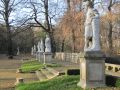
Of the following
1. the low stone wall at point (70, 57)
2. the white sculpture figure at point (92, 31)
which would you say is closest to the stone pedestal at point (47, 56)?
the low stone wall at point (70, 57)

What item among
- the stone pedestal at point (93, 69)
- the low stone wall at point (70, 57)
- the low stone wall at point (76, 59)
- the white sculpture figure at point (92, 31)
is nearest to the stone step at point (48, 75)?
the low stone wall at point (76, 59)

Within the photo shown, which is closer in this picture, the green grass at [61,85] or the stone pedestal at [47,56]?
the green grass at [61,85]

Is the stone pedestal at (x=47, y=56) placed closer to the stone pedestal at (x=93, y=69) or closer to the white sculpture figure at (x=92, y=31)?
the white sculpture figure at (x=92, y=31)

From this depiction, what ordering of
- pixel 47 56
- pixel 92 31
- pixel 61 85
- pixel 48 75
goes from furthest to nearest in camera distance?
pixel 47 56
pixel 48 75
pixel 61 85
pixel 92 31

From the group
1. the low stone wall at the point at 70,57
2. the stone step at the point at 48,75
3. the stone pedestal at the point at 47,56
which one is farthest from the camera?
the low stone wall at the point at 70,57

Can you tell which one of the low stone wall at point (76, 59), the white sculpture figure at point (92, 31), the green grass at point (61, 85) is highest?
the white sculpture figure at point (92, 31)

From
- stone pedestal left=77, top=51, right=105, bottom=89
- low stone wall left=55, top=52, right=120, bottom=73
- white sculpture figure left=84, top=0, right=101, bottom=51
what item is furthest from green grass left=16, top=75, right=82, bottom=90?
white sculpture figure left=84, top=0, right=101, bottom=51

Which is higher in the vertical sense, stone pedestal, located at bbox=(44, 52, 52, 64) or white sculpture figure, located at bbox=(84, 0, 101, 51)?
white sculpture figure, located at bbox=(84, 0, 101, 51)

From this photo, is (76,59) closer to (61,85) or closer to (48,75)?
(48,75)

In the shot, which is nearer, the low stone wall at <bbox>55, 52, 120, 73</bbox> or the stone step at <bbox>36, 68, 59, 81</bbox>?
the stone step at <bbox>36, 68, 59, 81</bbox>

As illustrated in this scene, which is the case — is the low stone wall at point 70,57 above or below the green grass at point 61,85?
above

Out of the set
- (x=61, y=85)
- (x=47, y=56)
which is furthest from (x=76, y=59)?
(x=61, y=85)

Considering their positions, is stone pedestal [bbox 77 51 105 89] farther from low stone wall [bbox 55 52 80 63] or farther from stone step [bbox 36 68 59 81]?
low stone wall [bbox 55 52 80 63]

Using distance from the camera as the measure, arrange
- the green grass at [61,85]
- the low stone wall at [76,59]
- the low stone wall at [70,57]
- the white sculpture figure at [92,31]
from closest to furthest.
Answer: the white sculpture figure at [92,31] → the green grass at [61,85] → the low stone wall at [76,59] → the low stone wall at [70,57]
